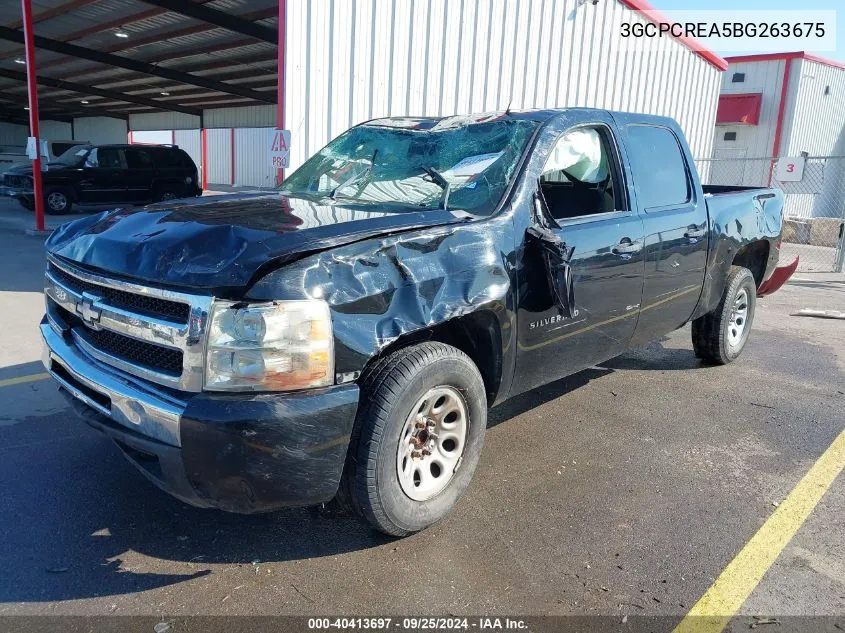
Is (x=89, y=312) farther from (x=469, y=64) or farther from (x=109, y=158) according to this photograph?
(x=109, y=158)

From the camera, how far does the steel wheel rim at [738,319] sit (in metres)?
5.71

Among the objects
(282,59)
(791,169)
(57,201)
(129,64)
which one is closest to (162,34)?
(129,64)

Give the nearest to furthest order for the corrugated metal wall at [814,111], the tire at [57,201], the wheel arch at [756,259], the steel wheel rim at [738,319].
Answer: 1. the steel wheel rim at [738,319]
2. the wheel arch at [756,259]
3. the tire at [57,201]
4. the corrugated metal wall at [814,111]

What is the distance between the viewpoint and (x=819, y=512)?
11.1 ft

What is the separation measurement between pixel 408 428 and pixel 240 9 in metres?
15.4

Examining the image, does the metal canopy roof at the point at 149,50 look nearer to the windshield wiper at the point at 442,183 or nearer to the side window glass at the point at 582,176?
the side window glass at the point at 582,176

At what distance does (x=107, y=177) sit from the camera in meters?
17.4

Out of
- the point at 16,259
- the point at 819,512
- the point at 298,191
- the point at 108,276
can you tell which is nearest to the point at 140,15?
the point at 16,259

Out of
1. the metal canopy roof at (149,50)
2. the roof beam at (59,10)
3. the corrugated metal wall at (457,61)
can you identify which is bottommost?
the corrugated metal wall at (457,61)

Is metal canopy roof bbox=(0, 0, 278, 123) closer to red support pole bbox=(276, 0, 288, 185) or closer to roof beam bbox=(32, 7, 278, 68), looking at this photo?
roof beam bbox=(32, 7, 278, 68)

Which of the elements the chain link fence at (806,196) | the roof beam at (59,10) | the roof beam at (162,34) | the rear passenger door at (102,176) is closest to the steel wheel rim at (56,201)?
the rear passenger door at (102,176)

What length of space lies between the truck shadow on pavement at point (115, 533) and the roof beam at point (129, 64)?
21.2m

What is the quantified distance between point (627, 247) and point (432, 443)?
1.75 meters

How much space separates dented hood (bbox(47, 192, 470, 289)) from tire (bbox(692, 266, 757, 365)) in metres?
3.27
